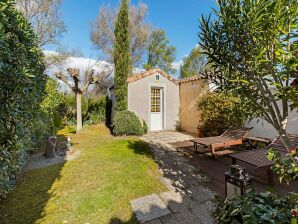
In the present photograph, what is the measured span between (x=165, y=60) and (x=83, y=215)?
2406 centimetres

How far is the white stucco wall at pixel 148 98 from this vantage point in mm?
11648

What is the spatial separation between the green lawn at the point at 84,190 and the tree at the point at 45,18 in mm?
16273

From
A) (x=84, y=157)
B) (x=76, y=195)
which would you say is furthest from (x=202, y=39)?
(x=84, y=157)

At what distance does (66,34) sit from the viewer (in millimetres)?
19406

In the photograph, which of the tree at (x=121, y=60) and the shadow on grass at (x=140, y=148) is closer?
the shadow on grass at (x=140, y=148)

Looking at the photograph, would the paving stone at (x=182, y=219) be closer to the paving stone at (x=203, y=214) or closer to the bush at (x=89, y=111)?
the paving stone at (x=203, y=214)

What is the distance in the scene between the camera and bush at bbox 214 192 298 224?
190 centimetres

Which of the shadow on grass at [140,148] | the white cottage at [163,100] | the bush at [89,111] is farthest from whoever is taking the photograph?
the bush at [89,111]

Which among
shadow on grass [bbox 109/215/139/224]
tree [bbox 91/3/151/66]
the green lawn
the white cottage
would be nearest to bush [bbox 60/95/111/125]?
the white cottage

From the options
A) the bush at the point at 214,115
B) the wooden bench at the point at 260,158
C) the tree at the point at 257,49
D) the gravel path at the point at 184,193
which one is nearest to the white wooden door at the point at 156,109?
the bush at the point at 214,115

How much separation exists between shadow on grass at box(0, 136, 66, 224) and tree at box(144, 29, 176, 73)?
19857mm

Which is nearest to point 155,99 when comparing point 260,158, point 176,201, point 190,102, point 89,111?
point 190,102

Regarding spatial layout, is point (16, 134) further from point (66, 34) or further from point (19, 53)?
point (66, 34)

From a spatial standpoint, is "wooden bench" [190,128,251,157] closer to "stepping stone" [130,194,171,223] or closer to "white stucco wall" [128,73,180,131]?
"stepping stone" [130,194,171,223]
